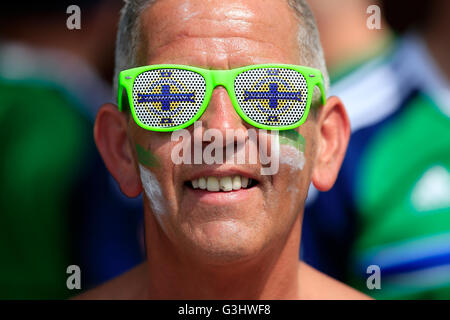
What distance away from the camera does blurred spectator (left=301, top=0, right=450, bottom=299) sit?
3902mm

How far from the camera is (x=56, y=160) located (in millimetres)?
3998

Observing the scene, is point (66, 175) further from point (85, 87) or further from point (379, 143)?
point (379, 143)

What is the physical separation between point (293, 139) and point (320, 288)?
3.59 ft

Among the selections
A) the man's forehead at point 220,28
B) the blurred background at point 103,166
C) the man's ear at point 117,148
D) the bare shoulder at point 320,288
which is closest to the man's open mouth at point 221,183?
the man's ear at point 117,148

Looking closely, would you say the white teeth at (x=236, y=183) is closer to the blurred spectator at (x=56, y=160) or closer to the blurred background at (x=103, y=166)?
the blurred background at (x=103, y=166)

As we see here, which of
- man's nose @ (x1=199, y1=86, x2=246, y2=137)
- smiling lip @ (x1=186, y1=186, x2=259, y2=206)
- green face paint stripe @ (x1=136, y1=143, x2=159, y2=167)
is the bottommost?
smiling lip @ (x1=186, y1=186, x2=259, y2=206)

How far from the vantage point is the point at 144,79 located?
2.28 meters

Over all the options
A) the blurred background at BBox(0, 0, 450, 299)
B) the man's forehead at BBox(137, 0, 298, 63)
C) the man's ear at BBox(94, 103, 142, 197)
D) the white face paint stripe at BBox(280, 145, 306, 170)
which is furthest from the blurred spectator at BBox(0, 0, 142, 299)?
the white face paint stripe at BBox(280, 145, 306, 170)

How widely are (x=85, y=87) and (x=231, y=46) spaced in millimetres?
2068

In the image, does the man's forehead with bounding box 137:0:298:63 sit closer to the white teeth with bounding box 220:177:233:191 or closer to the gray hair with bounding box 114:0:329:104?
the gray hair with bounding box 114:0:329:104

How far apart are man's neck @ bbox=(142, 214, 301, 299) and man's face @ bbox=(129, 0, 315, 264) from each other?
15 centimetres

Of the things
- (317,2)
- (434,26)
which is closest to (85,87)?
(317,2)

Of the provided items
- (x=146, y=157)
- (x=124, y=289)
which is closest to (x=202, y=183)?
(x=146, y=157)

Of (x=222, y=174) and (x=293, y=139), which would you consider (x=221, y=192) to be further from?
(x=293, y=139)
